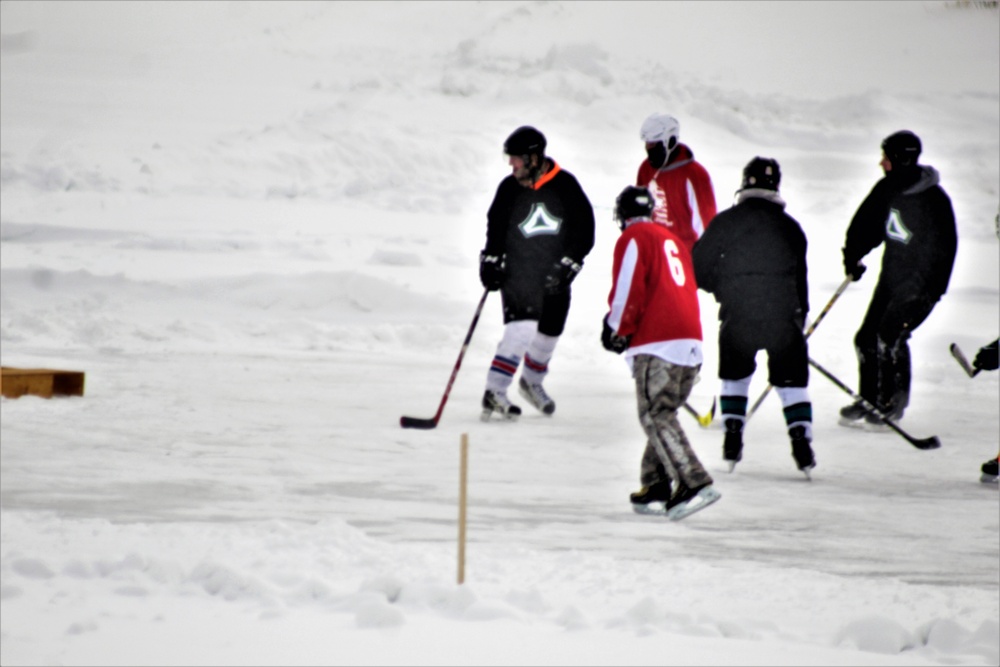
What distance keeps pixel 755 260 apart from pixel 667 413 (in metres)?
0.81

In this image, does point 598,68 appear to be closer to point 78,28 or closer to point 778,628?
point 78,28

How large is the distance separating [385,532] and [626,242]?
1.05 metres

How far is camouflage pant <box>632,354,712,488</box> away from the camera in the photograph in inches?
157

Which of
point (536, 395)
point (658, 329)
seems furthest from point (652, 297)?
point (536, 395)

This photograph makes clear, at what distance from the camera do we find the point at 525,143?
545 cm

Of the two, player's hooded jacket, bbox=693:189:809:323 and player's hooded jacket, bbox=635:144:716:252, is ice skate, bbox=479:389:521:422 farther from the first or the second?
player's hooded jacket, bbox=693:189:809:323

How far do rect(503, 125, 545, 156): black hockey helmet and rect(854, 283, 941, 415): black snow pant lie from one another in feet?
5.30

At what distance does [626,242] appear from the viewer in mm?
3949

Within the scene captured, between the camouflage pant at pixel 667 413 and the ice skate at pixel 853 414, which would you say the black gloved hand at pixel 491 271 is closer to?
the camouflage pant at pixel 667 413

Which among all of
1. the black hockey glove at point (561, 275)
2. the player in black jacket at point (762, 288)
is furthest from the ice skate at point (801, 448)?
the black hockey glove at point (561, 275)

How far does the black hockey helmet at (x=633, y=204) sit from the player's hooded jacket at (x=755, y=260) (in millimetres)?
656

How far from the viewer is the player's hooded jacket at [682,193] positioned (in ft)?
17.3

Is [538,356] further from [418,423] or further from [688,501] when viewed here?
[688,501]

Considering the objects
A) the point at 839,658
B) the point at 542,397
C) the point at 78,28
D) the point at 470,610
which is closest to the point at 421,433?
the point at 542,397
